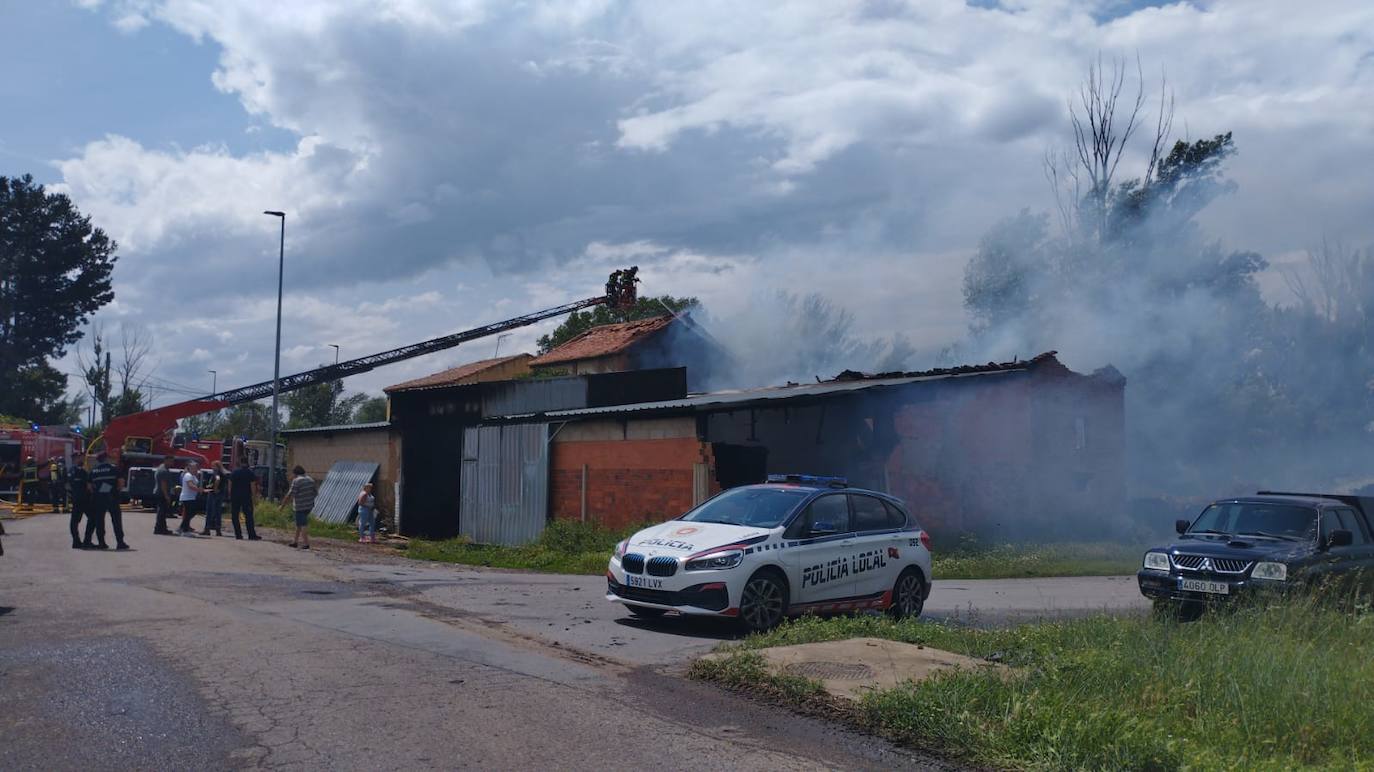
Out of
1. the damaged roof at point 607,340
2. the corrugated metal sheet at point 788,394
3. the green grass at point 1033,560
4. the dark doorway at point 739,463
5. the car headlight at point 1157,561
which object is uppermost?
the damaged roof at point 607,340

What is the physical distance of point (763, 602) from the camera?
1069cm

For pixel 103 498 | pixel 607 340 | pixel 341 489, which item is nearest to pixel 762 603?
pixel 103 498

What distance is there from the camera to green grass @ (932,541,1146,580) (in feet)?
66.9

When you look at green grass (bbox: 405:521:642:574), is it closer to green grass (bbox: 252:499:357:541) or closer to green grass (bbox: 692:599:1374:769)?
green grass (bbox: 252:499:357:541)

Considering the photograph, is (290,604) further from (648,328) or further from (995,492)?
(648,328)

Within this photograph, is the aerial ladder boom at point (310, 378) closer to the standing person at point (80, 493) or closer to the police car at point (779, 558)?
the standing person at point (80, 493)

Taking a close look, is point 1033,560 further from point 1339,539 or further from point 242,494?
point 242,494

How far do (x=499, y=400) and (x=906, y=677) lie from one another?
24.7 m

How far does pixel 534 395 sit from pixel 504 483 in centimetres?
599

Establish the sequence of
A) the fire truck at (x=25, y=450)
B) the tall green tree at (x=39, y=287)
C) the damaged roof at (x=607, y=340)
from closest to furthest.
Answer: the fire truck at (x=25, y=450), the damaged roof at (x=607, y=340), the tall green tree at (x=39, y=287)

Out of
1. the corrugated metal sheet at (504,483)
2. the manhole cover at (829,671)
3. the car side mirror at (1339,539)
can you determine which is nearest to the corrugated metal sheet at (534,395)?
the corrugated metal sheet at (504,483)

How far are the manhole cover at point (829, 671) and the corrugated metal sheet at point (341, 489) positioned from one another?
2619 cm

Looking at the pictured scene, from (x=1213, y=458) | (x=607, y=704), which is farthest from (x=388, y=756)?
(x=1213, y=458)

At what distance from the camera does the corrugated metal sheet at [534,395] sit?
3106 cm
